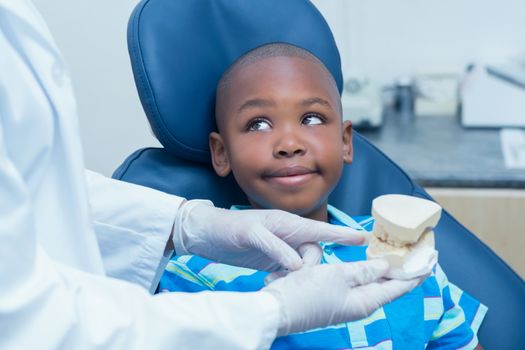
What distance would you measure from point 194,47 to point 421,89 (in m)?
Answer: 1.09

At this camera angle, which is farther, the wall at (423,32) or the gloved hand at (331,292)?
the wall at (423,32)

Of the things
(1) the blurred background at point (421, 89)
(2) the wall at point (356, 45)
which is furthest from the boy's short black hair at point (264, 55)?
(2) the wall at point (356, 45)

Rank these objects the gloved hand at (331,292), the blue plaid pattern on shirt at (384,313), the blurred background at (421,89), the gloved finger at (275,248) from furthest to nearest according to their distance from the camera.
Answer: the blurred background at (421,89), the blue plaid pattern on shirt at (384,313), the gloved finger at (275,248), the gloved hand at (331,292)

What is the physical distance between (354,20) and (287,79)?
3.53 ft

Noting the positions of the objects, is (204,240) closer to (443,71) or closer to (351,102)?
(351,102)

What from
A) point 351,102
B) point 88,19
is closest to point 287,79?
point 351,102

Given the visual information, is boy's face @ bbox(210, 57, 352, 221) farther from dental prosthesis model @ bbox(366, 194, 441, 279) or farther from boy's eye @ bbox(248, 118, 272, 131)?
dental prosthesis model @ bbox(366, 194, 441, 279)

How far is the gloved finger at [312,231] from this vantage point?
3.70 ft

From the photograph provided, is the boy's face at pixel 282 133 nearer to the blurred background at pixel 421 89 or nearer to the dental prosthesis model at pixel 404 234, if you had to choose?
the dental prosthesis model at pixel 404 234

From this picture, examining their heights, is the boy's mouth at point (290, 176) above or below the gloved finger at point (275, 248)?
above

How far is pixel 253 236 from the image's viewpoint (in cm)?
112

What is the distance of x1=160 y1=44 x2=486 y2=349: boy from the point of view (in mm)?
1253

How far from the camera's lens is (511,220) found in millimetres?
1866

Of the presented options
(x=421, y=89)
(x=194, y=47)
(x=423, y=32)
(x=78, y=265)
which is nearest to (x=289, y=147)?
(x=194, y=47)
